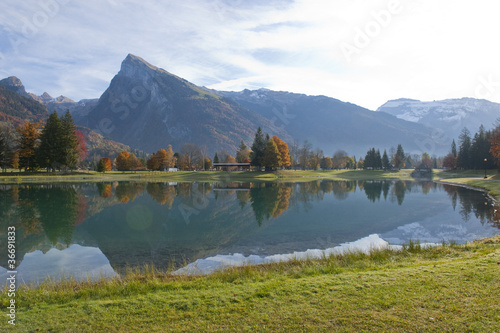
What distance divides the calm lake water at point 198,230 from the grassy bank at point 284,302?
142 inches

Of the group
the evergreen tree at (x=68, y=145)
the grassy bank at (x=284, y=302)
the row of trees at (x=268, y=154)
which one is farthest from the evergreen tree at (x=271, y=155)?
the grassy bank at (x=284, y=302)

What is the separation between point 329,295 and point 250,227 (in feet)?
48.4

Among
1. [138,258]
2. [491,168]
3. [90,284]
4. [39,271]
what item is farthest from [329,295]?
[491,168]

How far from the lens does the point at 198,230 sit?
20625 millimetres

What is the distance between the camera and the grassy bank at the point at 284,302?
5.77 metres

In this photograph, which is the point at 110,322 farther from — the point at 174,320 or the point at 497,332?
the point at 497,332

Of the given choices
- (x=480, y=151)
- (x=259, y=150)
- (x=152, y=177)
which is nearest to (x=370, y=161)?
(x=480, y=151)

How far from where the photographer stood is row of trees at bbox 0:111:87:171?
229 ft

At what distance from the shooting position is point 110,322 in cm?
620

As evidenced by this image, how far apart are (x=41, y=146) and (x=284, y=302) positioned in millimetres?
81541

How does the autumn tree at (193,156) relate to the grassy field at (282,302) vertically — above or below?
above

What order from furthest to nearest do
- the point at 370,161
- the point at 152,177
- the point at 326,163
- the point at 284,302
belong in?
the point at 326,163 → the point at 370,161 → the point at 152,177 → the point at 284,302

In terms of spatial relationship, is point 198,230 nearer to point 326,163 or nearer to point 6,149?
Result: point 6,149

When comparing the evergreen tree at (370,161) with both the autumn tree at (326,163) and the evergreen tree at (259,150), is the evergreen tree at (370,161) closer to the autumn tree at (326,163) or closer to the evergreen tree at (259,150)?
the autumn tree at (326,163)
